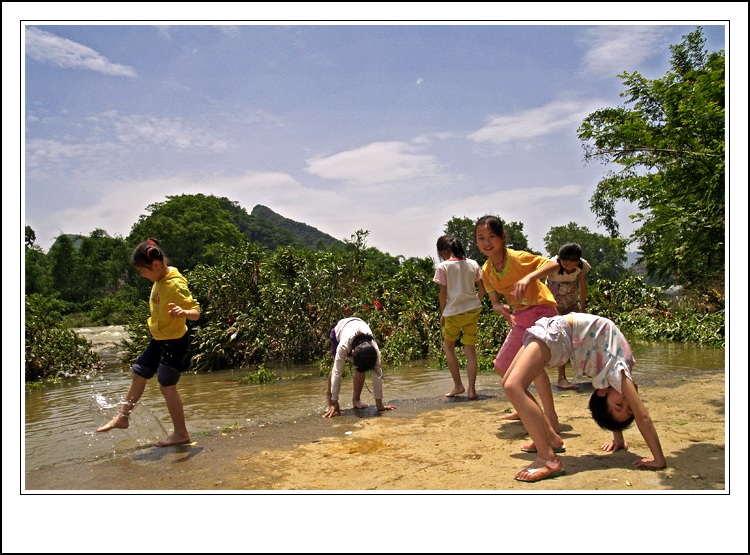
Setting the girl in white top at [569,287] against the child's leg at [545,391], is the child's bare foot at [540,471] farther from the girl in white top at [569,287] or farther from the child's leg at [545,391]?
the girl in white top at [569,287]

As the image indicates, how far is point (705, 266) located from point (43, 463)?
6.24 metres

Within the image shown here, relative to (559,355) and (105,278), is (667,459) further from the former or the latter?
(105,278)

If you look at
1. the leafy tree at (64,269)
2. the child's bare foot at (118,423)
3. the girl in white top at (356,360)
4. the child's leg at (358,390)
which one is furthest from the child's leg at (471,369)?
the leafy tree at (64,269)

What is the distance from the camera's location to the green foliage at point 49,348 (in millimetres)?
10352

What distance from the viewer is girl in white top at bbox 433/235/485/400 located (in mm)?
6266

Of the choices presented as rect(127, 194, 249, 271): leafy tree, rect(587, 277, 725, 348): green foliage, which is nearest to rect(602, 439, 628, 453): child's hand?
rect(587, 277, 725, 348): green foliage

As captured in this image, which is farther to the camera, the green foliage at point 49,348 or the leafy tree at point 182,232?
the leafy tree at point 182,232

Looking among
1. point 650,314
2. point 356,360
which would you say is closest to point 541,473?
point 356,360

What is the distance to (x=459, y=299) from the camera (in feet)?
20.6

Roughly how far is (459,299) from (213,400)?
347cm

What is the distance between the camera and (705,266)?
227 inches

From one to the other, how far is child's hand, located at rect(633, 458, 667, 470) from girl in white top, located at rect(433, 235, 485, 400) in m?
2.65

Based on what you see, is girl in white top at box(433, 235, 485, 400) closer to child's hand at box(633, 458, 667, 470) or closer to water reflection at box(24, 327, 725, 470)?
water reflection at box(24, 327, 725, 470)

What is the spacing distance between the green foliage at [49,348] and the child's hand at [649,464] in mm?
9868
